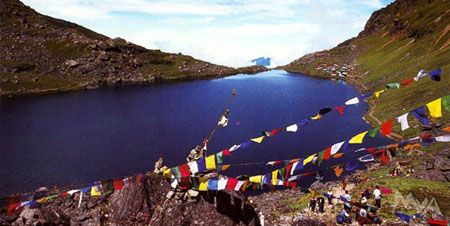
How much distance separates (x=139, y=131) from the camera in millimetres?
71500

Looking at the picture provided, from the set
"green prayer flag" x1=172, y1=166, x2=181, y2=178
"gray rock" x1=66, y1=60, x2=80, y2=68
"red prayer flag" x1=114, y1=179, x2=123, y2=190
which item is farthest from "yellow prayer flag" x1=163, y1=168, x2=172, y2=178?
"gray rock" x1=66, y1=60, x2=80, y2=68

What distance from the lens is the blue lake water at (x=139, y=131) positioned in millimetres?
50219

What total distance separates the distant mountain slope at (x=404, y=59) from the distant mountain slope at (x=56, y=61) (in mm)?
89062

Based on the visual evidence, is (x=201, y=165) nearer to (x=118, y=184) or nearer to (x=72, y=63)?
(x=118, y=184)

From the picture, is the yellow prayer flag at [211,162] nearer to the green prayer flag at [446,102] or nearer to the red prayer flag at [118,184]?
the red prayer flag at [118,184]

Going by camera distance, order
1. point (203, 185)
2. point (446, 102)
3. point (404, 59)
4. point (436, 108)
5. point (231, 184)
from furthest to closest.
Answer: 1. point (404, 59)
2. point (203, 185)
3. point (231, 184)
4. point (436, 108)
5. point (446, 102)

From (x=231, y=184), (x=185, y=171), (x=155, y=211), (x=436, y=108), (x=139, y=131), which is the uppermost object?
(x=436, y=108)

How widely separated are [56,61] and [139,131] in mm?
121355

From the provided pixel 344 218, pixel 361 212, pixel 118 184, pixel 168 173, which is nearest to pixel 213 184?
pixel 168 173

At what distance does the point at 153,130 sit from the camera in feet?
235

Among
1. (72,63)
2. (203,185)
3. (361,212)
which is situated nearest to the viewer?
(203,185)

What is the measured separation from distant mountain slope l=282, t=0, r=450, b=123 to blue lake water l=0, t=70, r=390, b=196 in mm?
10248

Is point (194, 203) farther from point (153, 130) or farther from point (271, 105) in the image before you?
point (271, 105)

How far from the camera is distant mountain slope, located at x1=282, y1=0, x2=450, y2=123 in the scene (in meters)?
71.9
